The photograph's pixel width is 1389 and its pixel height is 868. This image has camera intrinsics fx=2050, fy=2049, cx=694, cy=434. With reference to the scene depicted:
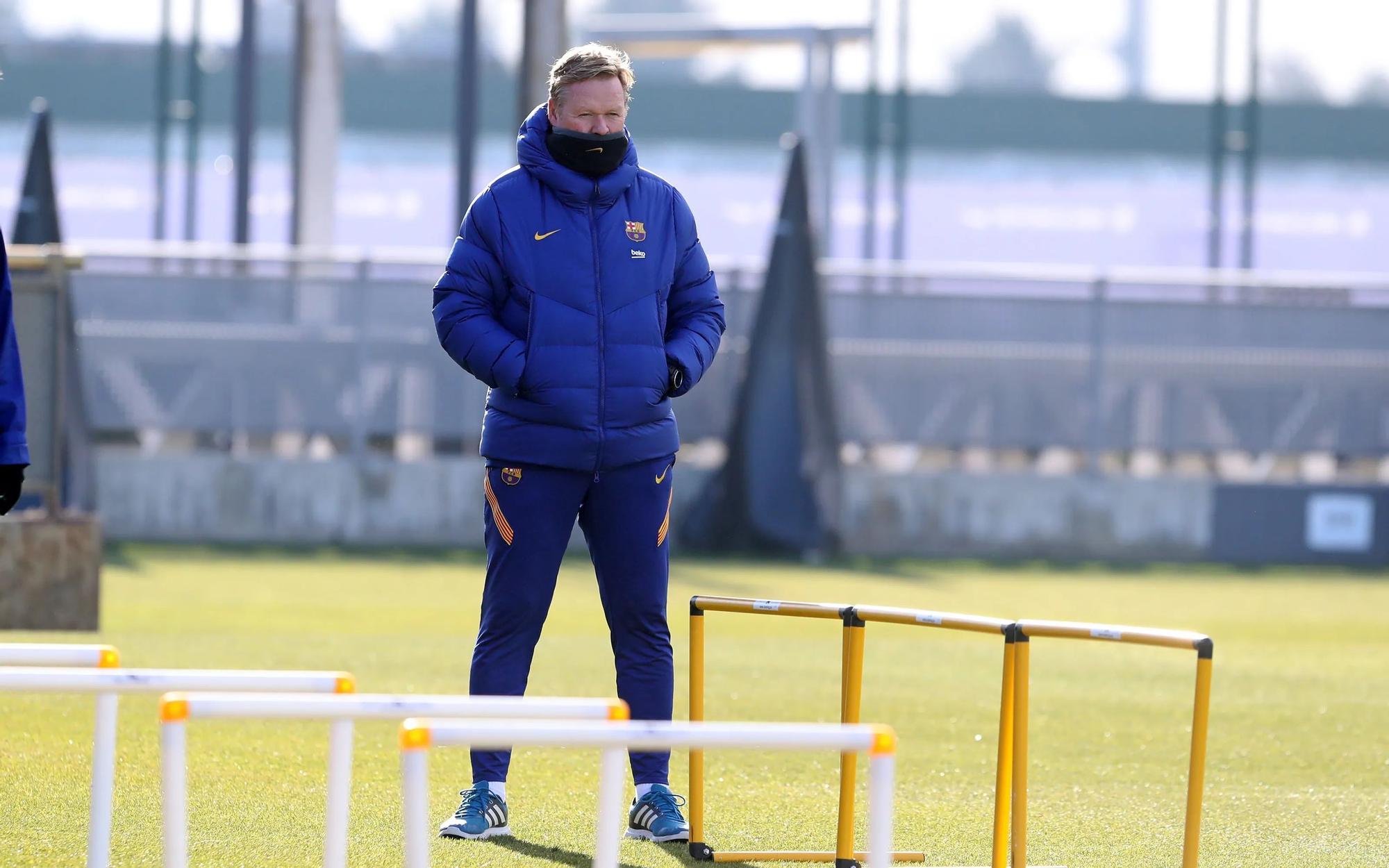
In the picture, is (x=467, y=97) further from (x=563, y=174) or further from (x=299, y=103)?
(x=563, y=174)

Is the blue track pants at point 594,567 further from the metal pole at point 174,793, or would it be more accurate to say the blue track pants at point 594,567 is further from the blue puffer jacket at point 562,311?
the metal pole at point 174,793

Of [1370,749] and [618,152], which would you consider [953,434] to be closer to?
[1370,749]

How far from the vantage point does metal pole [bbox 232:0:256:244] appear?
84.4ft

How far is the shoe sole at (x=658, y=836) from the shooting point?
17.9 ft

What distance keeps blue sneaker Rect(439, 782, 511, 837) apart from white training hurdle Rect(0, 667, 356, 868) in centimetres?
150

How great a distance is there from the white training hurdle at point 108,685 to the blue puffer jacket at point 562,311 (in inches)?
64.0

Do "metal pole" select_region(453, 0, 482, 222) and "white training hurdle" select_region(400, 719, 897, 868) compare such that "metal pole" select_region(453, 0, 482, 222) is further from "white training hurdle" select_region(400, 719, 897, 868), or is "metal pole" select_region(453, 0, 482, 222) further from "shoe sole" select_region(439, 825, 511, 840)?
"white training hurdle" select_region(400, 719, 897, 868)

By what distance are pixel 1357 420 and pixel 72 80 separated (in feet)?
142

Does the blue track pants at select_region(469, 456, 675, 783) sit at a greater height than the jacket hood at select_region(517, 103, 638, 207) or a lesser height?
lesser

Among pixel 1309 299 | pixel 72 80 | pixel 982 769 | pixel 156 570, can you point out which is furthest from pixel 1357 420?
pixel 72 80

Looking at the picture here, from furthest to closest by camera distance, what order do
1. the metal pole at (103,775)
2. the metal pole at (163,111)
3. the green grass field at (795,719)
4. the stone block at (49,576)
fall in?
the metal pole at (163,111), the stone block at (49,576), the green grass field at (795,719), the metal pole at (103,775)

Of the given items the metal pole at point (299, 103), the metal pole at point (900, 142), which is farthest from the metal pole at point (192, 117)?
the metal pole at point (900, 142)

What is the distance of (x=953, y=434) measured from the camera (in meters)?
18.1

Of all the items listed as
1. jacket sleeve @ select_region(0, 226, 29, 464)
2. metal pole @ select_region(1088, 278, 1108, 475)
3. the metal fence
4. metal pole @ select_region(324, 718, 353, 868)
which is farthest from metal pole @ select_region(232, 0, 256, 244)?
metal pole @ select_region(324, 718, 353, 868)
